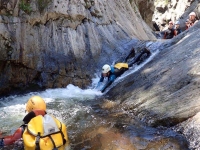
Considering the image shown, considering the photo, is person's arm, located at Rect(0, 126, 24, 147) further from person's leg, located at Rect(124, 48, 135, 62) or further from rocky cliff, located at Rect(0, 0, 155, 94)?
person's leg, located at Rect(124, 48, 135, 62)

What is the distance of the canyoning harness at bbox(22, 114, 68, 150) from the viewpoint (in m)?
4.13

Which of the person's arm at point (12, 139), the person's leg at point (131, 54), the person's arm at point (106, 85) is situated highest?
the person's arm at point (12, 139)

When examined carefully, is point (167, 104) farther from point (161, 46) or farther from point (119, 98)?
point (161, 46)

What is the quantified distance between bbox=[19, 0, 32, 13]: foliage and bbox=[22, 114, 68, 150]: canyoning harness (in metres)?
6.23

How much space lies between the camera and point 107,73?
9.70 metres

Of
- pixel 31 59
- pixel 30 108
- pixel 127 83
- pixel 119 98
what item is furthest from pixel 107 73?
pixel 30 108

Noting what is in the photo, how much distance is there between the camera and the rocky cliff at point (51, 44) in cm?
931

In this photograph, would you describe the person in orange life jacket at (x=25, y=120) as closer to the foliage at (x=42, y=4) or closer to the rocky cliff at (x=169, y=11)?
the foliage at (x=42, y=4)

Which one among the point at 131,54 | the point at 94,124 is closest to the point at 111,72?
the point at 131,54

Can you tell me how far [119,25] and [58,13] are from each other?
11.4 feet

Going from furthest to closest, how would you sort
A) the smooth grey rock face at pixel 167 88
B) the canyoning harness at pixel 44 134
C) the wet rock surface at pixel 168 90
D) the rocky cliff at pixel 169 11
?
the rocky cliff at pixel 169 11 → the smooth grey rock face at pixel 167 88 → the wet rock surface at pixel 168 90 → the canyoning harness at pixel 44 134

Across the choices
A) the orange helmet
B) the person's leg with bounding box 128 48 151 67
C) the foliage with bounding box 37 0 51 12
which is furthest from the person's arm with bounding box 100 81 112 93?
the orange helmet

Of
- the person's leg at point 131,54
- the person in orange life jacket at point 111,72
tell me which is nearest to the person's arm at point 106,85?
the person in orange life jacket at point 111,72

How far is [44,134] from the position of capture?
4.20 metres
